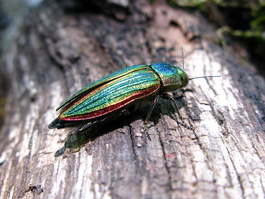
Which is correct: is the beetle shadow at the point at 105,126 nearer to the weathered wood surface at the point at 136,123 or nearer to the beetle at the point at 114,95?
the weathered wood surface at the point at 136,123

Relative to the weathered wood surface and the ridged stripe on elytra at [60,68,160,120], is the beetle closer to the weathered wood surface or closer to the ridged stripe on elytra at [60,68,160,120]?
the ridged stripe on elytra at [60,68,160,120]

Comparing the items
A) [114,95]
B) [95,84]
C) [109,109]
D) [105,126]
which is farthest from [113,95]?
[105,126]

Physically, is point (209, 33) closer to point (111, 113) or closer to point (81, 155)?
point (111, 113)

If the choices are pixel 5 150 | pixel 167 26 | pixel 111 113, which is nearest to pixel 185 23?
pixel 167 26

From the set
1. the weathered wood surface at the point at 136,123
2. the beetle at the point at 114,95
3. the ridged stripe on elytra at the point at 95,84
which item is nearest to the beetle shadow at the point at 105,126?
the weathered wood surface at the point at 136,123

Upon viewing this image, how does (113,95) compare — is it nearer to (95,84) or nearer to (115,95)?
(115,95)
